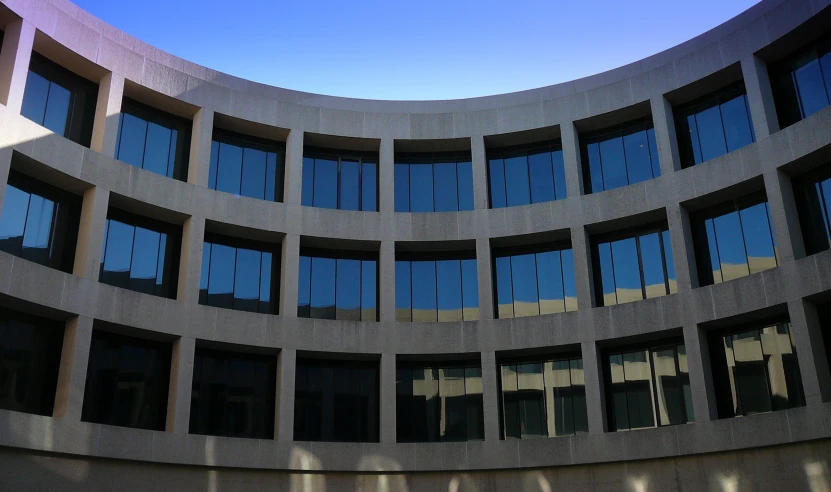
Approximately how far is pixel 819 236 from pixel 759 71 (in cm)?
620

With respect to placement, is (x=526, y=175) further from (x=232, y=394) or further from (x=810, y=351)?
(x=232, y=394)

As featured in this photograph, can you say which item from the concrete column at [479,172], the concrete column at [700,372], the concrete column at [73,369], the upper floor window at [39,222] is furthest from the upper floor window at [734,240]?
the upper floor window at [39,222]

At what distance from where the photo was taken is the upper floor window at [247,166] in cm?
3300

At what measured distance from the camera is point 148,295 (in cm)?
2894

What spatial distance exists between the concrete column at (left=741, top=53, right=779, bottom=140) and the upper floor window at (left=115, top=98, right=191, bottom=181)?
20.9 metres

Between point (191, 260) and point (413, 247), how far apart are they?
902 cm

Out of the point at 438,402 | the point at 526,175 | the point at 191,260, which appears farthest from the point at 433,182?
the point at 191,260

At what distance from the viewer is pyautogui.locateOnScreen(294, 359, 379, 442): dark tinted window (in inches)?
1234

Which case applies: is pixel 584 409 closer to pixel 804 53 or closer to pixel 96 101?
pixel 804 53

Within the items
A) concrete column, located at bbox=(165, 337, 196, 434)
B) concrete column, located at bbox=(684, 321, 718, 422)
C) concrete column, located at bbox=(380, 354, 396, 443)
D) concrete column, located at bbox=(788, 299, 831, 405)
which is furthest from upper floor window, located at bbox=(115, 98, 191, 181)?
concrete column, located at bbox=(788, 299, 831, 405)

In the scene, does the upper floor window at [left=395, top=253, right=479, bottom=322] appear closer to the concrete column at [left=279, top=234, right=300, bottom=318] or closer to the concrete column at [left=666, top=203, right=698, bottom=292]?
the concrete column at [left=279, top=234, right=300, bottom=318]

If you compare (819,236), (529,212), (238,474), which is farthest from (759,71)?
(238,474)

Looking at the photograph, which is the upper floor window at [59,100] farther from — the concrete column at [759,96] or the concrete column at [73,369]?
the concrete column at [759,96]

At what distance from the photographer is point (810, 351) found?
25594mm
